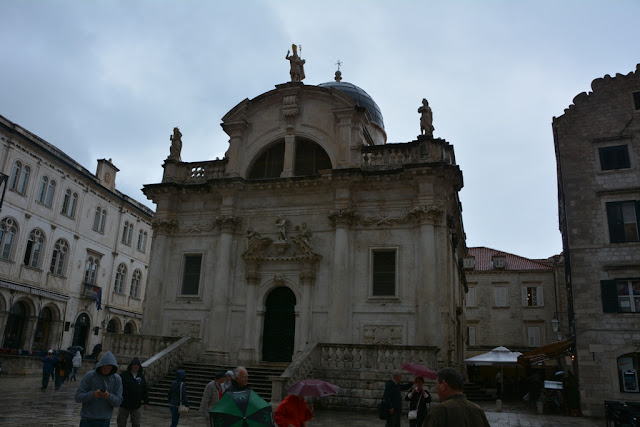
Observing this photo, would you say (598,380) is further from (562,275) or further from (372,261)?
(562,275)

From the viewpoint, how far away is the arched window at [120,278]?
44.4 metres

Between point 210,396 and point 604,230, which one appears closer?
point 210,396

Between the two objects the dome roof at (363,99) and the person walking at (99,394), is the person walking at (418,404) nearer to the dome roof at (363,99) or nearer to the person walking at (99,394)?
the person walking at (99,394)

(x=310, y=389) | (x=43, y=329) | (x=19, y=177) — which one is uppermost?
(x=19, y=177)

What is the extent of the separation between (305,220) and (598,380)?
45.3 ft

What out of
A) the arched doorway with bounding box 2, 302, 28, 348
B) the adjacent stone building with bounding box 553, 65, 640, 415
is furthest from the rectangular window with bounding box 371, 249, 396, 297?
the arched doorway with bounding box 2, 302, 28, 348

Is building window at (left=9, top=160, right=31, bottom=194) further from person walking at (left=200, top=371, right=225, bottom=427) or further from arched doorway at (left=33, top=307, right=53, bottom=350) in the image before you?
person walking at (left=200, top=371, right=225, bottom=427)

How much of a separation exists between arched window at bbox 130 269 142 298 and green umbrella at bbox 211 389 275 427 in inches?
1733

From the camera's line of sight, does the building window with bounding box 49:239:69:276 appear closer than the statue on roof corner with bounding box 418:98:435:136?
No

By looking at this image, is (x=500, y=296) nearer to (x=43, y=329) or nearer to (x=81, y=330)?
(x=81, y=330)

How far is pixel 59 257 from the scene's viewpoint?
3747 cm

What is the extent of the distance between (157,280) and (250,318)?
5.20m

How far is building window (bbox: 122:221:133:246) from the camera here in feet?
150

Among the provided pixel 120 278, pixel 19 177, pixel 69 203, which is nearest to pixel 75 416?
pixel 19 177
